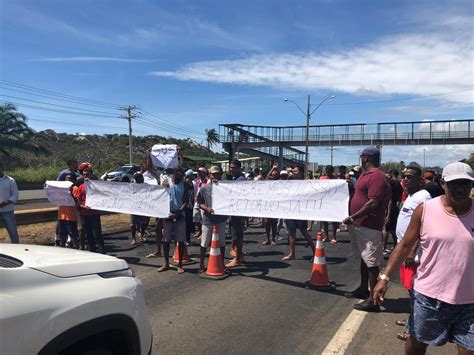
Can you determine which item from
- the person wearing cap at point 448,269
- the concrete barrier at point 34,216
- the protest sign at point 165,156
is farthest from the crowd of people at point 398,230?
the concrete barrier at point 34,216

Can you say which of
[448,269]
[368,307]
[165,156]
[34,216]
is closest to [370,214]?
[368,307]

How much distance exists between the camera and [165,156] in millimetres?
9766

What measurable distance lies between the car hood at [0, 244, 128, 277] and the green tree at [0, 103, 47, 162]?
4298cm

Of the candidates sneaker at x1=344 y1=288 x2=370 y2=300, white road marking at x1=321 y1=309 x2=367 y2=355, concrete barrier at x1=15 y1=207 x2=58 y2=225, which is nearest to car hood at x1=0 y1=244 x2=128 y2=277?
white road marking at x1=321 y1=309 x2=367 y2=355

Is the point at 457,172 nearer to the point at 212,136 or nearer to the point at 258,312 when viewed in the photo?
the point at 258,312

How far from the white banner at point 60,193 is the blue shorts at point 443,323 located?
732 cm

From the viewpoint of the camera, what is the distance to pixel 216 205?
7609mm

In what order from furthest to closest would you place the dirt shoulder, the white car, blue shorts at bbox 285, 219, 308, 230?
the dirt shoulder → blue shorts at bbox 285, 219, 308, 230 → the white car

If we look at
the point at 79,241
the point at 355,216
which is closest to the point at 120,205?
the point at 79,241

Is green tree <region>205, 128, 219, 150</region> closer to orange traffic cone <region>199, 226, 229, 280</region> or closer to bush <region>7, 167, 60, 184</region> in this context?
bush <region>7, 167, 60, 184</region>

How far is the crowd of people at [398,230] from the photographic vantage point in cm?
296

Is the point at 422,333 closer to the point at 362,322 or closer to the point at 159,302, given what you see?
the point at 362,322

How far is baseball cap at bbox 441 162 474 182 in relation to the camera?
2930mm

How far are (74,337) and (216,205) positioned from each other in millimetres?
5483
